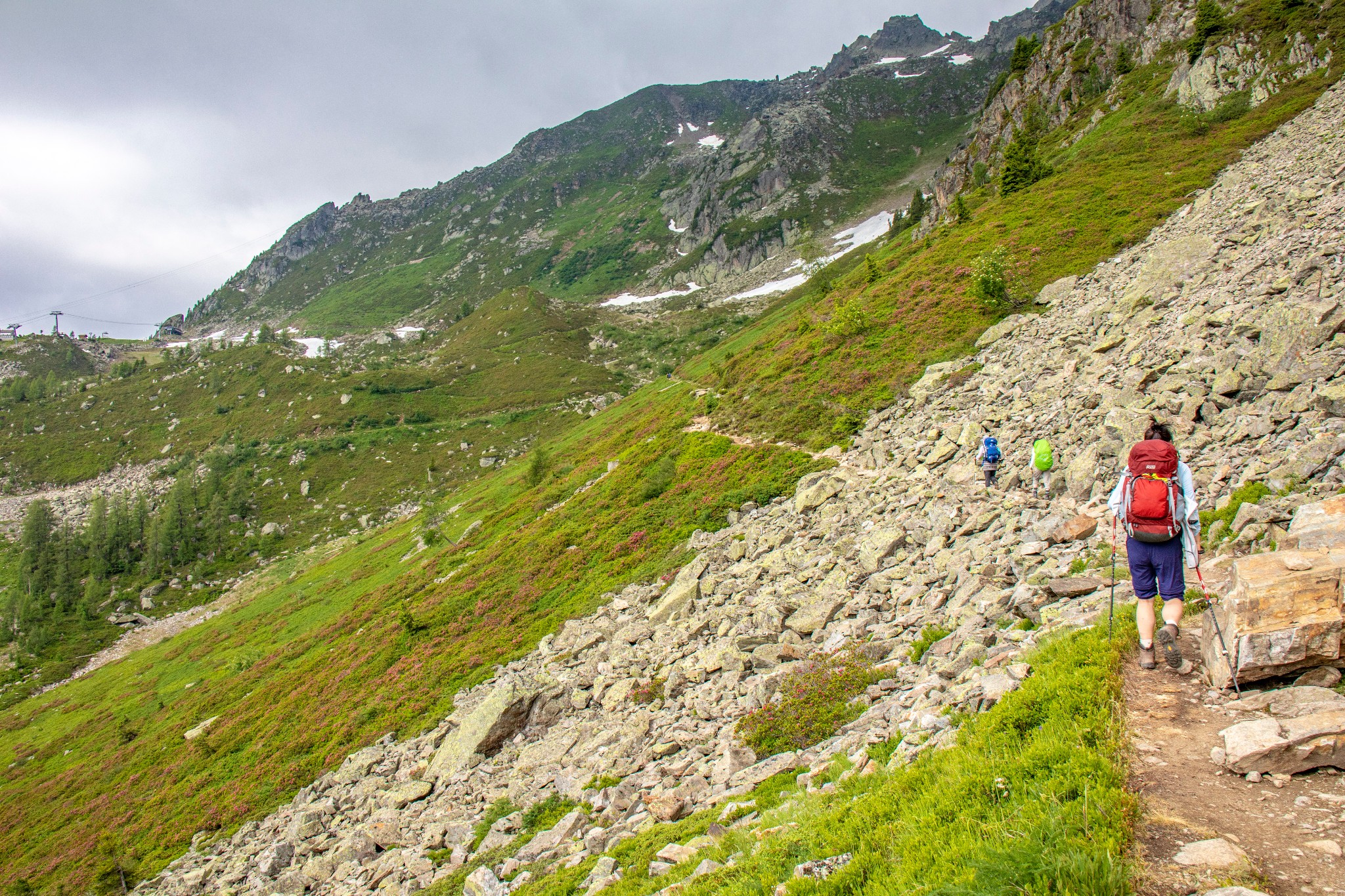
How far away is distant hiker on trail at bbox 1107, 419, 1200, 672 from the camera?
819 centimetres

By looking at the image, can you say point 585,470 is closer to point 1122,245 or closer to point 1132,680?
point 1122,245

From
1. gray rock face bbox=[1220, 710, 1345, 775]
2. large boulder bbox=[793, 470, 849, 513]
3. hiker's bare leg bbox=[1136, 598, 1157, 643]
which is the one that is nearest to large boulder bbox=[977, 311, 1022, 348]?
large boulder bbox=[793, 470, 849, 513]

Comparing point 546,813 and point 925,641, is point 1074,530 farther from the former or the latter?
point 546,813

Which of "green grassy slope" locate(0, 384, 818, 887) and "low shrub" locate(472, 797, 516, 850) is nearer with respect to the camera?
"low shrub" locate(472, 797, 516, 850)

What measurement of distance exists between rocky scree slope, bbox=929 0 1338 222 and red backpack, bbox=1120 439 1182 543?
80.5 meters

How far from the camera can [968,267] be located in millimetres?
50688

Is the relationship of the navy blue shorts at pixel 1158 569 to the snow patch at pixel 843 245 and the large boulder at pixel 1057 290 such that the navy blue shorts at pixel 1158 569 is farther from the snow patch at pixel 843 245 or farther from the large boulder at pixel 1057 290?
the snow patch at pixel 843 245

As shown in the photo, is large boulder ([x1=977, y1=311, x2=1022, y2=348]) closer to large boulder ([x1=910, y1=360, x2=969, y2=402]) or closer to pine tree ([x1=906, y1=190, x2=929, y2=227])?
large boulder ([x1=910, y1=360, x2=969, y2=402])

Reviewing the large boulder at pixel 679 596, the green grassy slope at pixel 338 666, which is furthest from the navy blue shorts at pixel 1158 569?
the green grassy slope at pixel 338 666

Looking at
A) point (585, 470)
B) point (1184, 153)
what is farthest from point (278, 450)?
point (1184, 153)

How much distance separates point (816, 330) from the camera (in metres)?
56.7

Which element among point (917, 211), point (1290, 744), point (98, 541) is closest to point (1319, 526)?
point (1290, 744)

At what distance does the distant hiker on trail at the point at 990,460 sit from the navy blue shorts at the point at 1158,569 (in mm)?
11228

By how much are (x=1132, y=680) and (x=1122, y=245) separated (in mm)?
47184
